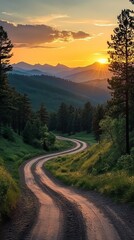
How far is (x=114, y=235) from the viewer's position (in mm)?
14195

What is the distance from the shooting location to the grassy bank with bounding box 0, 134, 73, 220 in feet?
60.6

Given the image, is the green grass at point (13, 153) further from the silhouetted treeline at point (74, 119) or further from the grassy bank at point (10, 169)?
the silhouetted treeline at point (74, 119)

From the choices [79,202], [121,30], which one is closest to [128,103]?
[121,30]

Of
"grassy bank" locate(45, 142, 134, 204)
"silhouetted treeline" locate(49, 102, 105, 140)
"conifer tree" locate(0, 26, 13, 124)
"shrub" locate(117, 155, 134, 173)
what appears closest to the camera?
"grassy bank" locate(45, 142, 134, 204)

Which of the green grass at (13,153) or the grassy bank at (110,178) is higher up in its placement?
the grassy bank at (110,178)

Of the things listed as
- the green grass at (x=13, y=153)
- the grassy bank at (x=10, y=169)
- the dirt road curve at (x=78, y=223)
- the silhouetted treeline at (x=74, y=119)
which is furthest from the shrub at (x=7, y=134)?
the silhouetted treeline at (x=74, y=119)

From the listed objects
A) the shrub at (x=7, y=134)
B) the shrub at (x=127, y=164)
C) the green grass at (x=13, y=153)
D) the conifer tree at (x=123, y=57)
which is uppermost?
the conifer tree at (x=123, y=57)

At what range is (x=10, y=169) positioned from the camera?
171 feet

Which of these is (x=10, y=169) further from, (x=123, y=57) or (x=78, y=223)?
(x=78, y=223)

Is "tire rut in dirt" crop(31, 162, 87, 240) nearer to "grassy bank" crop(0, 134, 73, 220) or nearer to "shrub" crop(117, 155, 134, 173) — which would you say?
"grassy bank" crop(0, 134, 73, 220)

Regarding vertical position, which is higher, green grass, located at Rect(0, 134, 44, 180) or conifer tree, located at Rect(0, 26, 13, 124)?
conifer tree, located at Rect(0, 26, 13, 124)

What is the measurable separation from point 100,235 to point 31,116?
10162 centimetres

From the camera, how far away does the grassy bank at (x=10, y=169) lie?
18.5 meters

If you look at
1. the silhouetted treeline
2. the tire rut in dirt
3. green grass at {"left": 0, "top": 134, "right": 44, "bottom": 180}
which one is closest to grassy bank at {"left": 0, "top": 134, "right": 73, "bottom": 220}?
green grass at {"left": 0, "top": 134, "right": 44, "bottom": 180}
